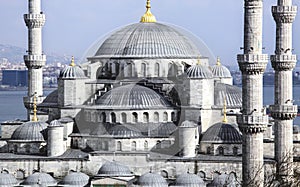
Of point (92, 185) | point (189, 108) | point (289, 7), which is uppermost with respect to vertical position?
point (289, 7)

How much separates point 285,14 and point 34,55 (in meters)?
11.5

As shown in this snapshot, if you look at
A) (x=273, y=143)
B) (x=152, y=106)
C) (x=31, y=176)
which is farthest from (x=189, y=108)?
(x=31, y=176)

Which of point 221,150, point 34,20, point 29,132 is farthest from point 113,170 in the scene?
point 34,20

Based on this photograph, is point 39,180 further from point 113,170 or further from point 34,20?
point 34,20

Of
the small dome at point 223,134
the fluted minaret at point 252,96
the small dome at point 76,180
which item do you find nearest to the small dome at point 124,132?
the small dome at point 223,134

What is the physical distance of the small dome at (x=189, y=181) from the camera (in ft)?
112

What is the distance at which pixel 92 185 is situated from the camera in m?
34.3

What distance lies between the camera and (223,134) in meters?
36.4

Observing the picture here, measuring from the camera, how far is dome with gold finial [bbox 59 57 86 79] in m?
39.4

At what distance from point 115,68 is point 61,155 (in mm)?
5572

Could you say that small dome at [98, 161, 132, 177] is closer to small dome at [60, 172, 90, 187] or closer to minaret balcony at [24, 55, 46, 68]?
small dome at [60, 172, 90, 187]

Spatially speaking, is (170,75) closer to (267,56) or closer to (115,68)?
(115,68)

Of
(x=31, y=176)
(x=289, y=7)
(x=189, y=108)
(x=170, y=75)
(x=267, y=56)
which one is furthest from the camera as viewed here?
(x=170, y=75)

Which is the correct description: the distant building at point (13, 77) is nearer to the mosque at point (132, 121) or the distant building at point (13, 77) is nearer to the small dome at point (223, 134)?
the mosque at point (132, 121)
